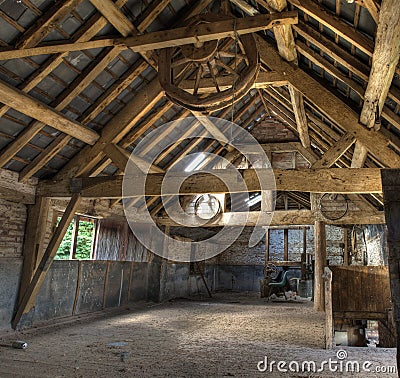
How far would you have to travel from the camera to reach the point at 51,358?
14.0 feet

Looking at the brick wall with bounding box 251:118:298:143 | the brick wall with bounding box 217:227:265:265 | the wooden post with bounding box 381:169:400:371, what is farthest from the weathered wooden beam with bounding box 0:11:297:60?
the brick wall with bounding box 217:227:265:265

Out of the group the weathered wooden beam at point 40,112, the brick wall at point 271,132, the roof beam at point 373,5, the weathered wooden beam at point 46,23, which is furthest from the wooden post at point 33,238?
the brick wall at point 271,132

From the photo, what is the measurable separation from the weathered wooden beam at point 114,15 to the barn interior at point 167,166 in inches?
0.9

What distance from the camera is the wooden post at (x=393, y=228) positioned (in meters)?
2.64

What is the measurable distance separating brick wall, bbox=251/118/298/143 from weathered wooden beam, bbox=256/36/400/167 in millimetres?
5846

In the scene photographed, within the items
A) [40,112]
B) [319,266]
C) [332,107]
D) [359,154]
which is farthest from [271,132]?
[40,112]

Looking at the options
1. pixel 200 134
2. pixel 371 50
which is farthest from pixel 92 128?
pixel 371 50

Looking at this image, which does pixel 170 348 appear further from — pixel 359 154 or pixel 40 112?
pixel 359 154

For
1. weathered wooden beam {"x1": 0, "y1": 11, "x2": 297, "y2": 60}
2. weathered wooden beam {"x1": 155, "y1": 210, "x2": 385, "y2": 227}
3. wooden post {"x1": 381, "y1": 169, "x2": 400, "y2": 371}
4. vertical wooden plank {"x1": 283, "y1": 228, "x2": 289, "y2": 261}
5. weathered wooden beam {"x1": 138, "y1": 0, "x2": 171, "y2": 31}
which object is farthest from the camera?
vertical wooden plank {"x1": 283, "y1": 228, "x2": 289, "y2": 261}

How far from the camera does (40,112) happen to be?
5.23 meters

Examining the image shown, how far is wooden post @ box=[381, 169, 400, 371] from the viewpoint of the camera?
8.66 ft

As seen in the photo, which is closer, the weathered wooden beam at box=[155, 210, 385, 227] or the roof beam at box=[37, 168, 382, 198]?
the roof beam at box=[37, 168, 382, 198]

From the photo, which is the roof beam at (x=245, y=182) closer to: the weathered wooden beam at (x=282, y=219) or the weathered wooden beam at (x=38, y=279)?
the weathered wooden beam at (x=38, y=279)

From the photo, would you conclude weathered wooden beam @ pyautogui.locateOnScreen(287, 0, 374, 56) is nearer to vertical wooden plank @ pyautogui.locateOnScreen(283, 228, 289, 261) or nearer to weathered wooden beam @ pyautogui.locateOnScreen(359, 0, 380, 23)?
weathered wooden beam @ pyautogui.locateOnScreen(359, 0, 380, 23)
